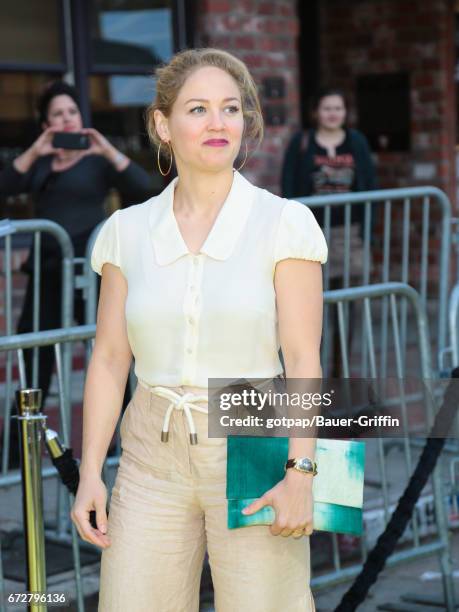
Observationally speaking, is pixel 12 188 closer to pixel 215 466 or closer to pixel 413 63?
pixel 215 466

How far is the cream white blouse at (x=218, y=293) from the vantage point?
109 inches

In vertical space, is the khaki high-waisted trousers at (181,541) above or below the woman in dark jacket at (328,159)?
below

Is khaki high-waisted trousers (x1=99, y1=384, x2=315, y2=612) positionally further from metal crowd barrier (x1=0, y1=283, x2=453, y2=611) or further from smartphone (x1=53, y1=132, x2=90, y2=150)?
smartphone (x1=53, y1=132, x2=90, y2=150)

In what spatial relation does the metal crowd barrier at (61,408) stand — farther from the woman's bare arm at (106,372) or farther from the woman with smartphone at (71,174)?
the woman with smartphone at (71,174)

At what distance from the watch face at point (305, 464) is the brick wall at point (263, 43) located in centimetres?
537

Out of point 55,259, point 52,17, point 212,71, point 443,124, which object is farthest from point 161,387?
point 443,124

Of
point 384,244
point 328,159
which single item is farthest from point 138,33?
point 384,244

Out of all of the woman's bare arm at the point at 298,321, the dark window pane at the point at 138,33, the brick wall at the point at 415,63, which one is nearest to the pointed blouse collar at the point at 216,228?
the woman's bare arm at the point at 298,321

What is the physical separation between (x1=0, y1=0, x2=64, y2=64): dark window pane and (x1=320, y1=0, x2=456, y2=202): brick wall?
403 centimetres

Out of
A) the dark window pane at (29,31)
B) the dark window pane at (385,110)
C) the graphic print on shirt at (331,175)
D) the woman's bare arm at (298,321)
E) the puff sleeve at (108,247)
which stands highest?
the dark window pane at (29,31)

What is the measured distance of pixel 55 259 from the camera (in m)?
5.73

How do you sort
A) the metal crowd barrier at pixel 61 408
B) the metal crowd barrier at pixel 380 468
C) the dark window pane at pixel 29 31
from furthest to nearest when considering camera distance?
the dark window pane at pixel 29 31
the metal crowd barrier at pixel 380 468
the metal crowd barrier at pixel 61 408

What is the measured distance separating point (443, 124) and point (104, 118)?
3647mm

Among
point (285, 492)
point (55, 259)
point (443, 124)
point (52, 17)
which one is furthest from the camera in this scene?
point (443, 124)
